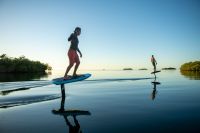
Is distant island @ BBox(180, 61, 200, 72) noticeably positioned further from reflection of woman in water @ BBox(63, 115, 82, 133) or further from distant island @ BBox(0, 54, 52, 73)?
reflection of woman in water @ BBox(63, 115, 82, 133)

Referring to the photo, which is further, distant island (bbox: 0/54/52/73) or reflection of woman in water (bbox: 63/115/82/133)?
distant island (bbox: 0/54/52/73)

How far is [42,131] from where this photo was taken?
548 cm

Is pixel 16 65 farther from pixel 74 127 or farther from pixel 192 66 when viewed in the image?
pixel 74 127

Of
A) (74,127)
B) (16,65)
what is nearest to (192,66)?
(16,65)

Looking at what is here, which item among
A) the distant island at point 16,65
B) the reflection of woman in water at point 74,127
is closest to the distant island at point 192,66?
the distant island at point 16,65

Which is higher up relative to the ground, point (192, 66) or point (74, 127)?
point (192, 66)

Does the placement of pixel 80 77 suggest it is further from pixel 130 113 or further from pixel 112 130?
pixel 112 130

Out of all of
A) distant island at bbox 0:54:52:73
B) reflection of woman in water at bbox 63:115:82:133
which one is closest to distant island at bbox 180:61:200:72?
distant island at bbox 0:54:52:73

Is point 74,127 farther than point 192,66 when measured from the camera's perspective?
No

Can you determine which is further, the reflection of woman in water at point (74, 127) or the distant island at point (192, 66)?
the distant island at point (192, 66)

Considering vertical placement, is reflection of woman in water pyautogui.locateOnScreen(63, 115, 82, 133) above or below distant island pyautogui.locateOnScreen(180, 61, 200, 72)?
below

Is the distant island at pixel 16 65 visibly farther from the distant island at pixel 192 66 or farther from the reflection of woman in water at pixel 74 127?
the reflection of woman in water at pixel 74 127

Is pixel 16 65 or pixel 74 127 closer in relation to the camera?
pixel 74 127

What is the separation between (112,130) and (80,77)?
21.3ft
